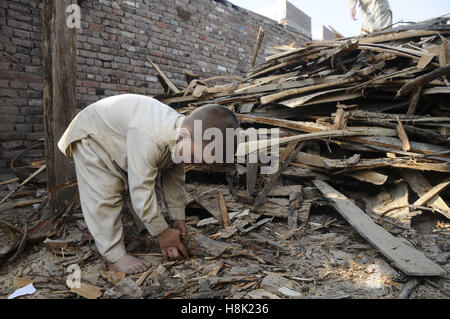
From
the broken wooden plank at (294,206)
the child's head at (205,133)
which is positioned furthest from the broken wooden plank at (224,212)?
the child's head at (205,133)

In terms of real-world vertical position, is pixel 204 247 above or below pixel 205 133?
below

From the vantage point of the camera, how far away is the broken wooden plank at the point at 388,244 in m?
1.76

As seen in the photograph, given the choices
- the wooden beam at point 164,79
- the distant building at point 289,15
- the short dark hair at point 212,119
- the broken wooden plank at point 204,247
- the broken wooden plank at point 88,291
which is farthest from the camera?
the distant building at point 289,15

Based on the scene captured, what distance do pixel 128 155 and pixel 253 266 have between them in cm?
122

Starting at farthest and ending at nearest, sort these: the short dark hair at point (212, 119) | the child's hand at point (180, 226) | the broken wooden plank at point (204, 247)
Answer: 1. the child's hand at point (180, 226)
2. the broken wooden plank at point (204, 247)
3. the short dark hair at point (212, 119)

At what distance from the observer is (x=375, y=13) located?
570 cm

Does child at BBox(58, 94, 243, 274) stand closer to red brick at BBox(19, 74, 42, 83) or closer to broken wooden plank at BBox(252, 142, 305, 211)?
broken wooden plank at BBox(252, 142, 305, 211)

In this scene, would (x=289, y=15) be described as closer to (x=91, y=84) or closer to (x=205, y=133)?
(x=91, y=84)

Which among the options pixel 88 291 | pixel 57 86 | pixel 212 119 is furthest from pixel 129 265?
pixel 57 86

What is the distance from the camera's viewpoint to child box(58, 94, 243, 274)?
173 cm

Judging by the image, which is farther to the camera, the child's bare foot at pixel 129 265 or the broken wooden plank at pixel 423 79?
the broken wooden plank at pixel 423 79

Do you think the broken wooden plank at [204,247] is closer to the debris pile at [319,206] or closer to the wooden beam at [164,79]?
the debris pile at [319,206]

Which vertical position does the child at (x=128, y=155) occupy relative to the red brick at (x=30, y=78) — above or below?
below

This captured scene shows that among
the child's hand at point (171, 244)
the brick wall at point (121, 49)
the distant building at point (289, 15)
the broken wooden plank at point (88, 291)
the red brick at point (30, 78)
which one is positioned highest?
the distant building at point (289, 15)
